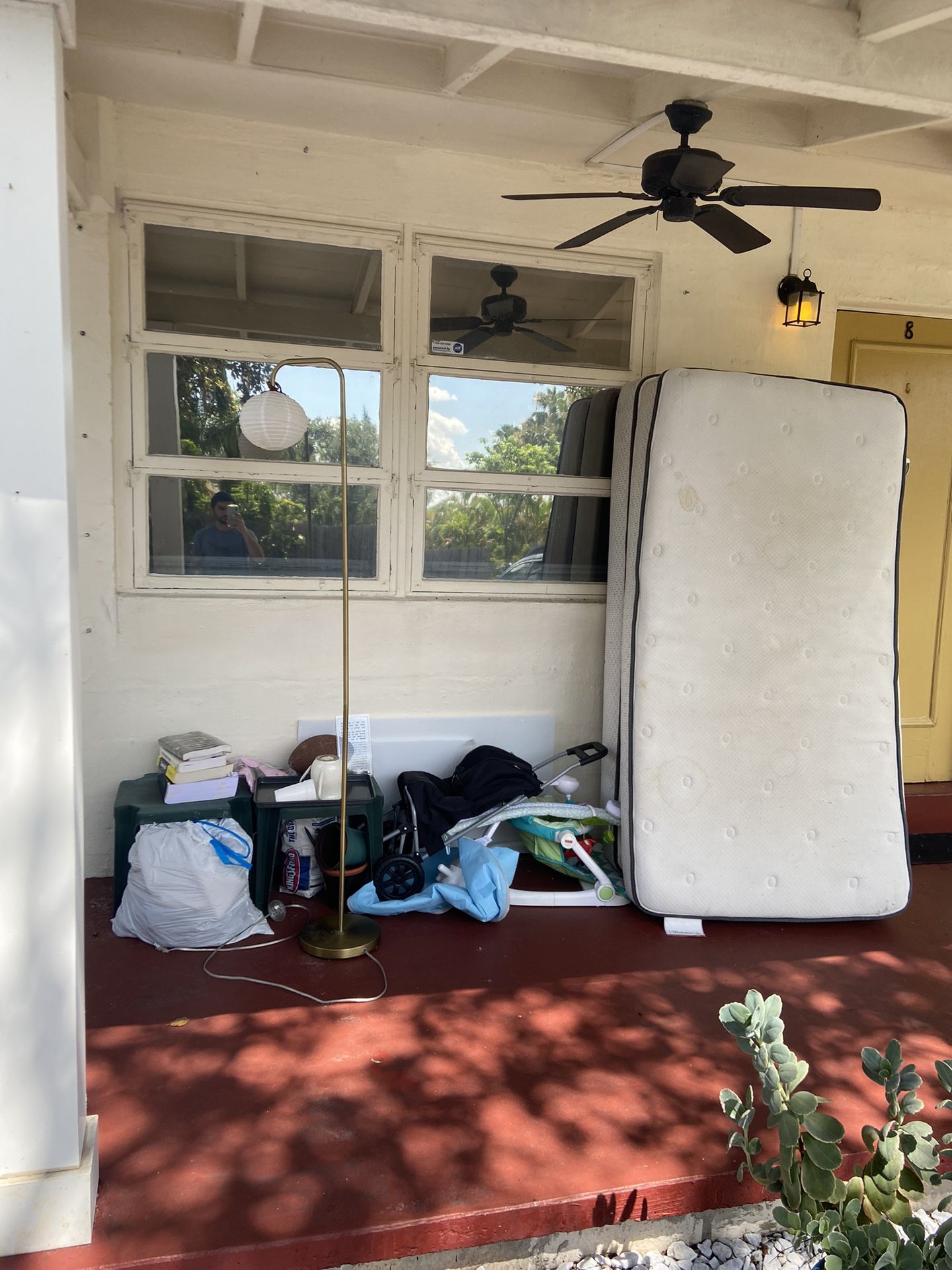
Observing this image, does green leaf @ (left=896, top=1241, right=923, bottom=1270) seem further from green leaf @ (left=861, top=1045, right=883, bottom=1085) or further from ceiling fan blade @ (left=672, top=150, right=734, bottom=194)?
ceiling fan blade @ (left=672, top=150, right=734, bottom=194)

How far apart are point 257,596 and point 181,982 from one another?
166cm

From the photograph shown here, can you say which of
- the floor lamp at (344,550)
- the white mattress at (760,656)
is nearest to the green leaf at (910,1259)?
the floor lamp at (344,550)

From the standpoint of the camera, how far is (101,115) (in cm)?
370

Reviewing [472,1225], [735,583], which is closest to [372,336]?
[735,583]

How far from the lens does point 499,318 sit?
14.1 ft

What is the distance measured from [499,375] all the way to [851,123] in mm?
1735

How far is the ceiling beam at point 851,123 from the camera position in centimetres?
347

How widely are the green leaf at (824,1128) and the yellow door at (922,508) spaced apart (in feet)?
12.4

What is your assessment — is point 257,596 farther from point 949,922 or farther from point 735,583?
point 949,922

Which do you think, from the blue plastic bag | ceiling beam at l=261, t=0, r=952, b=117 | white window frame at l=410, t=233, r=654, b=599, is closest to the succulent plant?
the blue plastic bag

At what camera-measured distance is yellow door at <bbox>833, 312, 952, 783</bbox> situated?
491 cm

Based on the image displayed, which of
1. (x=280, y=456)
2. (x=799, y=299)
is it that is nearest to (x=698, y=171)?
(x=799, y=299)

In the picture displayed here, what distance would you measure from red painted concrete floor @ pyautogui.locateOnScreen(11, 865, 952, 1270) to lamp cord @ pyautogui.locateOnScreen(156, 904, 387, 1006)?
1.5 inches

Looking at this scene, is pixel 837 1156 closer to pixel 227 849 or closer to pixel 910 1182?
pixel 910 1182
